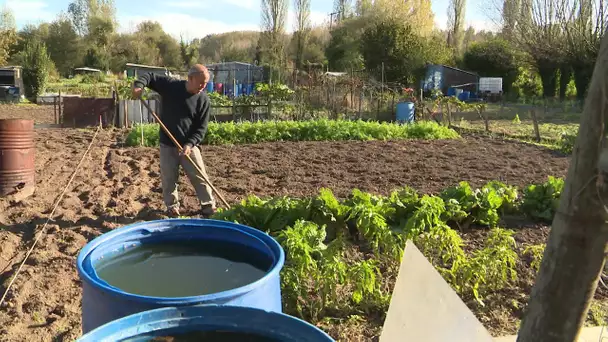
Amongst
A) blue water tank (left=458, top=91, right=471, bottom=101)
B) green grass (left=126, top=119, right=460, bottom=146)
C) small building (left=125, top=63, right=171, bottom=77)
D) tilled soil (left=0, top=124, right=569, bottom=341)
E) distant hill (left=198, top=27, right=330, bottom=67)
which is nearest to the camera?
tilled soil (left=0, top=124, right=569, bottom=341)

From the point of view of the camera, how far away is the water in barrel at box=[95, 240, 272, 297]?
2.19 m

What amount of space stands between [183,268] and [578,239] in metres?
1.63

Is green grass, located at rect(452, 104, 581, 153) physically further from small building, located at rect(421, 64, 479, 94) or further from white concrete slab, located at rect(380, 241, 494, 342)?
white concrete slab, located at rect(380, 241, 494, 342)

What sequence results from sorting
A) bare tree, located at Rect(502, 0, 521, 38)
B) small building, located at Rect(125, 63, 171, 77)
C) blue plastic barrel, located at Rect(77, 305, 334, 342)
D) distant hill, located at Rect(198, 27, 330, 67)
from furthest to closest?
distant hill, located at Rect(198, 27, 330, 67) → bare tree, located at Rect(502, 0, 521, 38) → small building, located at Rect(125, 63, 171, 77) → blue plastic barrel, located at Rect(77, 305, 334, 342)

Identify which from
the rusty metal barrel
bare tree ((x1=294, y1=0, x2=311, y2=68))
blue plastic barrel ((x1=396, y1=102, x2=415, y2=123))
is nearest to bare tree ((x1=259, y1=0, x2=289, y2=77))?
bare tree ((x1=294, y1=0, x2=311, y2=68))

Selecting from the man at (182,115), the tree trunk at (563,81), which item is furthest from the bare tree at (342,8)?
the man at (182,115)

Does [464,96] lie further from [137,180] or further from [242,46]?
[242,46]

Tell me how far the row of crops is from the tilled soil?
0.98 ft

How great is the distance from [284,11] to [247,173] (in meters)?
35.8

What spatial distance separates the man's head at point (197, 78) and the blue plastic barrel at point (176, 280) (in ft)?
9.34

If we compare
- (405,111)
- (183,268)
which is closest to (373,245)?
(183,268)

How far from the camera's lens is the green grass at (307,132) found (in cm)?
1274

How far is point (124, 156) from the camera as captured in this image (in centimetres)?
1046

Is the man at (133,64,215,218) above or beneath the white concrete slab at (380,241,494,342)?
above
